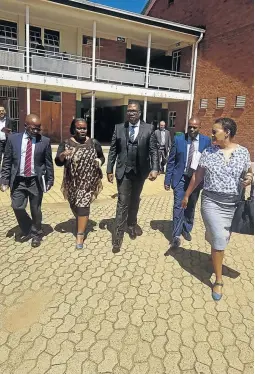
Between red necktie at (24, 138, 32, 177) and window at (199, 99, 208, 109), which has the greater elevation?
window at (199, 99, 208, 109)

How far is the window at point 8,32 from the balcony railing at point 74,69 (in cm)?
36

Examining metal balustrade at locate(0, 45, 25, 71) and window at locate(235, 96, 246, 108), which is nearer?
metal balustrade at locate(0, 45, 25, 71)

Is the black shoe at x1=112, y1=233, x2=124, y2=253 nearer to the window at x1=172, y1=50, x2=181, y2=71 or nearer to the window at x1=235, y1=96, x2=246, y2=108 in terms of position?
the window at x1=235, y1=96, x2=246, y2=108

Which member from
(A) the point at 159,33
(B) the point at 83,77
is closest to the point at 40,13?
(B) the point at 83,77

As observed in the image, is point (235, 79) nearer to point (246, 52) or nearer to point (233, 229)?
point (246, 52)

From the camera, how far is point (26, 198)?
4.18 meters

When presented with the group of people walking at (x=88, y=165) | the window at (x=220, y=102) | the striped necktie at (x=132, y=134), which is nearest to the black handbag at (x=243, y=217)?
the group of people walking at (x=88, y=165)

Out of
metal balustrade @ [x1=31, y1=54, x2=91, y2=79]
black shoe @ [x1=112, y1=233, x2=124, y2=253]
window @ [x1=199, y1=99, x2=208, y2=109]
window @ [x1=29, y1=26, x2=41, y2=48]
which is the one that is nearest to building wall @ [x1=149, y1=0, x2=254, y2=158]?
window @ [x1=199, y1=99, x2=208, y2=109]

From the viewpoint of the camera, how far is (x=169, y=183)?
14.3 ft

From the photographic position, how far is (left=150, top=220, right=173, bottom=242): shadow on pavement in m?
4.90

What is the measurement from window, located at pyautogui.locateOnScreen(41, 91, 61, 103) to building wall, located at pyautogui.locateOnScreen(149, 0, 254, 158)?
7545 mm

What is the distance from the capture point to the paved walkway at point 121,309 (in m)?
2.28

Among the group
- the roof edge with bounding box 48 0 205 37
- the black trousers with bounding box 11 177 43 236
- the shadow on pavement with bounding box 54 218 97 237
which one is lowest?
the shadow on pavement with bounding box 54 218 97 237

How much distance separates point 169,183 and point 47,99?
514 inches
